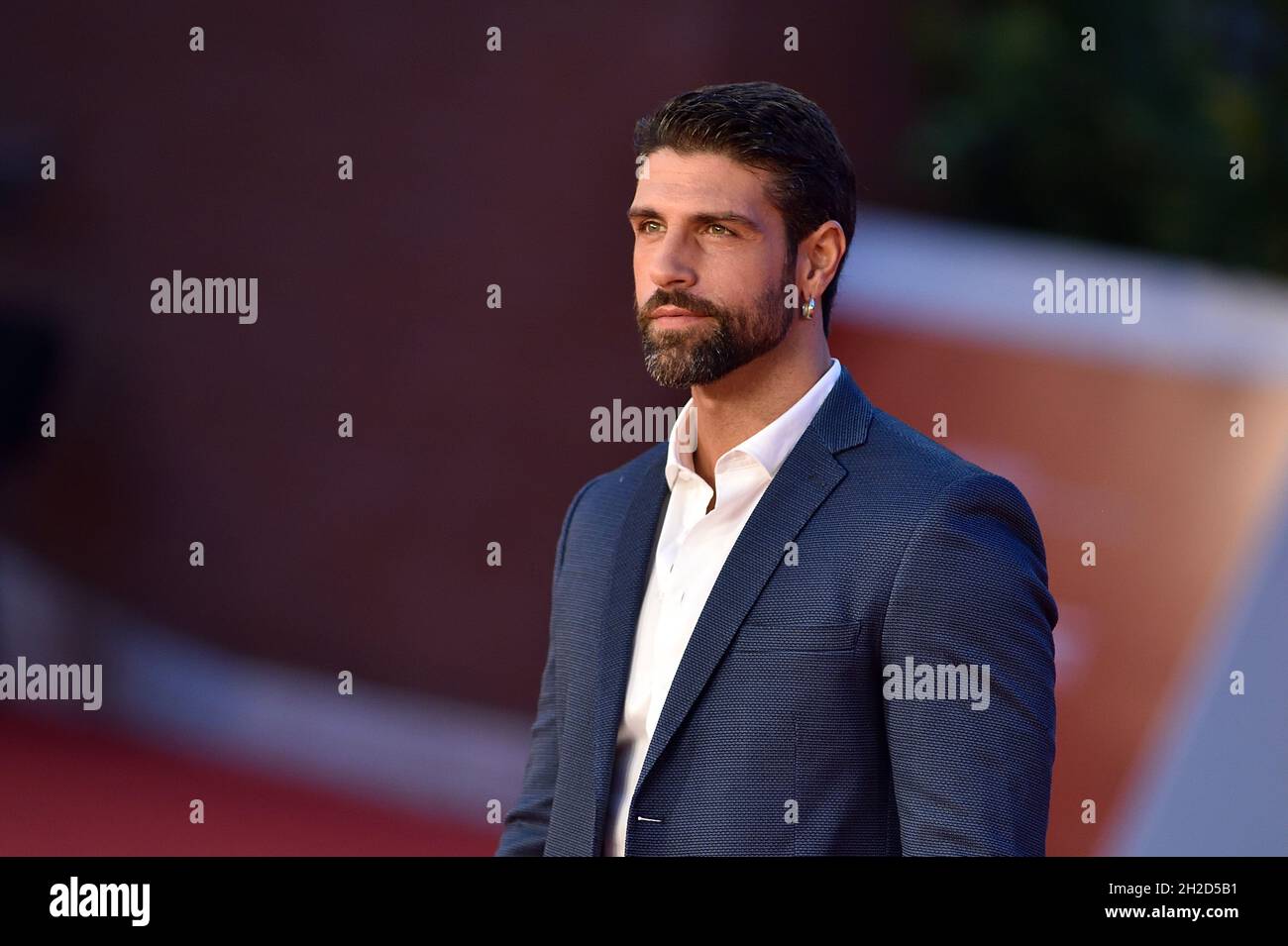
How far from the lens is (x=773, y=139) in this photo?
243 cm

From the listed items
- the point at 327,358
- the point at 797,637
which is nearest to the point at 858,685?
the point at 797,637

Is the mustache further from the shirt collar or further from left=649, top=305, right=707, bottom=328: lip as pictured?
the shirt collar

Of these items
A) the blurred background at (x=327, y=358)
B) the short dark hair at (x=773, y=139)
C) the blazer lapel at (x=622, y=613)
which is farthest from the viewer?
the blurred background at (x=327, y=358)

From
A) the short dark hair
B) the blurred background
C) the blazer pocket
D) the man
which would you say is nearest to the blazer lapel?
the man

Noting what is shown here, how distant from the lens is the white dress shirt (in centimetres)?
233

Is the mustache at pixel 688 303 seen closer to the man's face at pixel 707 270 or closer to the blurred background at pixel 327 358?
the man's face at pixel 707 270

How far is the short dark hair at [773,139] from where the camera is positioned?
7.98ft

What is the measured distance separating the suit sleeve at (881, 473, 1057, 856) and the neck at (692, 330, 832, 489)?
0.37 m

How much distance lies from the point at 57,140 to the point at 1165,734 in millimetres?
5119

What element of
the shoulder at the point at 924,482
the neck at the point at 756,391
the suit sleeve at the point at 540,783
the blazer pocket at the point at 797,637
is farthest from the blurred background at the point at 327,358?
the blazer pocket at the point at 797,637

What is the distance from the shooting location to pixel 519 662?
20.5 feet

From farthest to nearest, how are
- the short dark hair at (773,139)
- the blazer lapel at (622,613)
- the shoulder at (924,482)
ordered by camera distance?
the short dark hair at (773,139), the blazer lapel at (622,613), the shoulder at (924,482)

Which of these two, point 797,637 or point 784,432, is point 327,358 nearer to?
point 784,432

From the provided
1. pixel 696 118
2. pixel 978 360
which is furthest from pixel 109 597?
pixel 696 118
